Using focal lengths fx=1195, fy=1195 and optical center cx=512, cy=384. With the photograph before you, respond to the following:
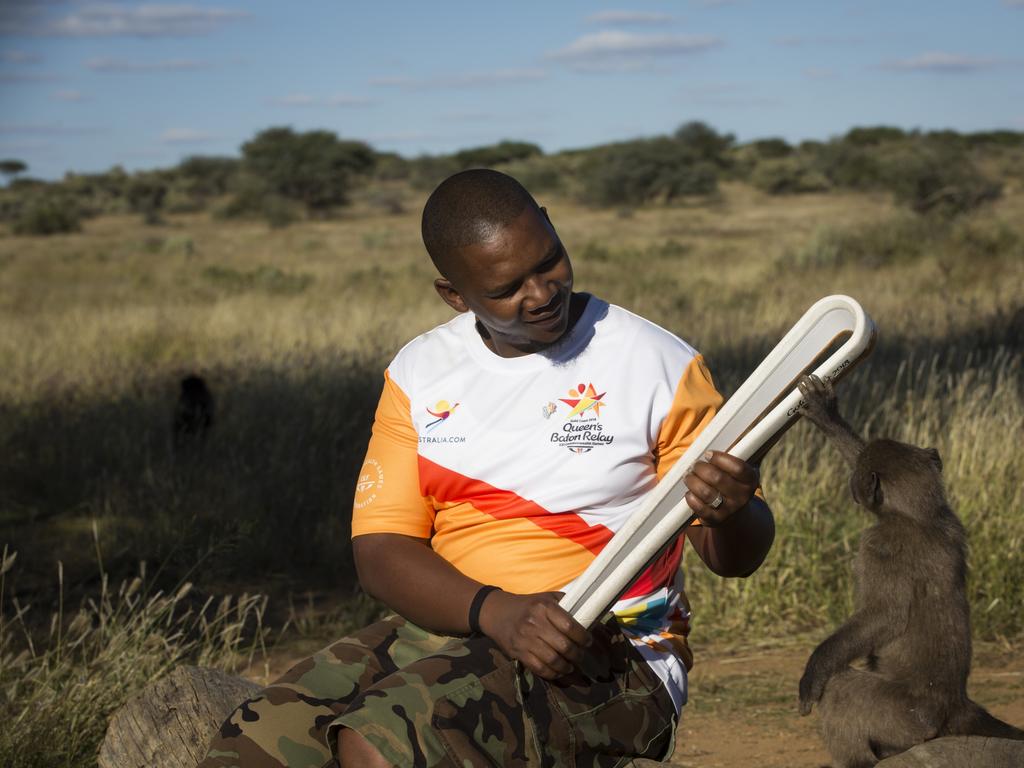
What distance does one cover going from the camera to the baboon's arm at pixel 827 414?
208 centimetres

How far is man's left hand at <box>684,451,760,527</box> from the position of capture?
6.78 feet

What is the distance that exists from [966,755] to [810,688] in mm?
486

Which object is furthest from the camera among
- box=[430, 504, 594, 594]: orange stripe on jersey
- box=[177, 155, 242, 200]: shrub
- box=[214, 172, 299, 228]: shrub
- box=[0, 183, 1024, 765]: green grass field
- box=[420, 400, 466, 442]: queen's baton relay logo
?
box=[177, 155, 242, 200]: shrub

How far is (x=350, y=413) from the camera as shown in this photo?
7797 mm

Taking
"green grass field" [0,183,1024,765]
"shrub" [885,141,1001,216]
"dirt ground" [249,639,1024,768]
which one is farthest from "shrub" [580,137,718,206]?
"dirt ground" [249,639,1024,768]

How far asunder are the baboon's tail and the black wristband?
100 cm

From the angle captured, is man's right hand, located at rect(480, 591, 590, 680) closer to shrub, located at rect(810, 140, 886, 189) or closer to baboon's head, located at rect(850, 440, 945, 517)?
baboon's head, located at rect(850, 440, 945, 517)

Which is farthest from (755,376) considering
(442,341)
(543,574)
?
(442,341)

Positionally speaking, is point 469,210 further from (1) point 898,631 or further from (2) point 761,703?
(2) point 761,703

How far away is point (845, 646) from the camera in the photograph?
8.08ft

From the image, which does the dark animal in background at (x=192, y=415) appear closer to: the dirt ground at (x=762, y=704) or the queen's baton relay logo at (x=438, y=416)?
the dirt ground at (x=762, y=704)

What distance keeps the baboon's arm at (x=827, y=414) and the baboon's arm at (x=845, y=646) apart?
33 centimetres

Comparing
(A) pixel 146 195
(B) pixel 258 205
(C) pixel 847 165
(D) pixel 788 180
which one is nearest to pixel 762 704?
(B) pixel 258 205

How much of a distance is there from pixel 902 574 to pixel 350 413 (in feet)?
18.4
